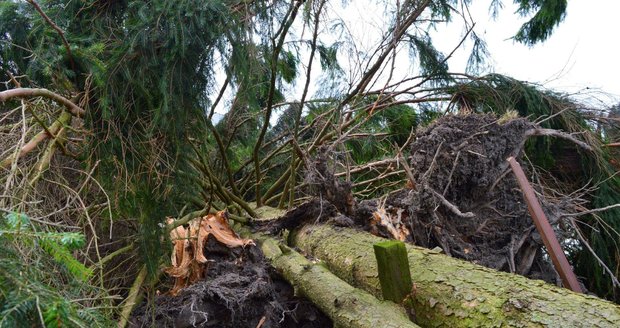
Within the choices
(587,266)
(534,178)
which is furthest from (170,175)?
(587,266)

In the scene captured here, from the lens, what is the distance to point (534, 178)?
2994 millimetres

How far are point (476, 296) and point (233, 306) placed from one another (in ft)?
3.12

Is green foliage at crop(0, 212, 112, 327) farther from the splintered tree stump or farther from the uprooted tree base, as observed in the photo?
the uprooted tree base

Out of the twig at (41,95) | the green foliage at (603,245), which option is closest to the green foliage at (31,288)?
the twig at (41,95)

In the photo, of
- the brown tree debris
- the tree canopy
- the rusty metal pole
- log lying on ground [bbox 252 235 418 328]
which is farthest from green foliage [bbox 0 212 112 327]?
the rusty metal pole

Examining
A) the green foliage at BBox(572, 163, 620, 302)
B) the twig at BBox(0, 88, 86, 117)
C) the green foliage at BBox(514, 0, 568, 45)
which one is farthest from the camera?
the green foliage at BBox(514, 0, 568, 45)

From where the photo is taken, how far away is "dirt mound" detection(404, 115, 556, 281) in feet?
7.85

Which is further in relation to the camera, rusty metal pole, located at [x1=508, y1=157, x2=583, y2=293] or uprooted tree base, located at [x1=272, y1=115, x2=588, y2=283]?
uprooted tree base, located at [x1=272, y1=115, x2=588, y2=283]

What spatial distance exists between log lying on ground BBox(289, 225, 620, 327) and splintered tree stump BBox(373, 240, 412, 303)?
2.0 inches

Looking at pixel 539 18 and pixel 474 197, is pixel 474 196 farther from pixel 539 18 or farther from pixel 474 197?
pixel 539 18

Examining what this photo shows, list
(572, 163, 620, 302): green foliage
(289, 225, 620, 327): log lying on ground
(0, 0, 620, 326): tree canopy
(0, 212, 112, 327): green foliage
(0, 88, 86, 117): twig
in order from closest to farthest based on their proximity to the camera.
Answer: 1. (0, 212, 112, 327): green foliage
2. (289, 225, 620, 327): log lying on ground
3. (0, 88, 86, 117): twig
4. (0, 0, 620, 326): tree canopy
5. (572, 163, 620, 302): green foliage

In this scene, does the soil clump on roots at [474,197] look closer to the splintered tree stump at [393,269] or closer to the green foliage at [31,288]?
the splintered tree stump at [393,269]

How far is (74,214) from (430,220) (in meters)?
1.61

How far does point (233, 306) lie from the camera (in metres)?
1.99
